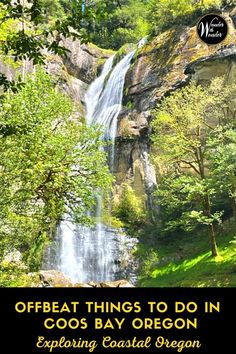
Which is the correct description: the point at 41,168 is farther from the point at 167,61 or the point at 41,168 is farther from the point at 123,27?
the point at 123,27

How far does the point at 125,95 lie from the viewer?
39156mm

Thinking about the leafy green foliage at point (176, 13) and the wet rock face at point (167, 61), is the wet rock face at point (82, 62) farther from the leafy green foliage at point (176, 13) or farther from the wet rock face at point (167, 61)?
the leafy green foliage at point (176, 13)

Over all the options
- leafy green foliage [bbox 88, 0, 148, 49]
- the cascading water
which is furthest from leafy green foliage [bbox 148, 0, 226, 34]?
leafy green foliage [bbox 88, 0, 148, 49]

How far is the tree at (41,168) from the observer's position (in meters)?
11.1

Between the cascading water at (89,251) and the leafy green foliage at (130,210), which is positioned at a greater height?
the leafy green foliage at (130,210)

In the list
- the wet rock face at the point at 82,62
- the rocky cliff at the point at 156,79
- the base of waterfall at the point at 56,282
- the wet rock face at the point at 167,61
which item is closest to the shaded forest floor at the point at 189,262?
the base of waterfall at the point at 56,282

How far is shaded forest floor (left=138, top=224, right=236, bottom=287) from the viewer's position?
22.5 m

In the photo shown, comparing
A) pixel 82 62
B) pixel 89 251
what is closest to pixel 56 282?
pixel 89 251

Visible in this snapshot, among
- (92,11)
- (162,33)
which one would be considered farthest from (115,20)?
(92,11)

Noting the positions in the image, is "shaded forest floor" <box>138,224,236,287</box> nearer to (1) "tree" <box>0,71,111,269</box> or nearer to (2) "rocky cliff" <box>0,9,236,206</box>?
(2) "rocky cliff" <box>0,9,236,206</box>

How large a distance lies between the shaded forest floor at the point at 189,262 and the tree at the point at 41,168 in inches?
348

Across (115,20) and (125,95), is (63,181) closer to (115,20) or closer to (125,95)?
(125,95)
